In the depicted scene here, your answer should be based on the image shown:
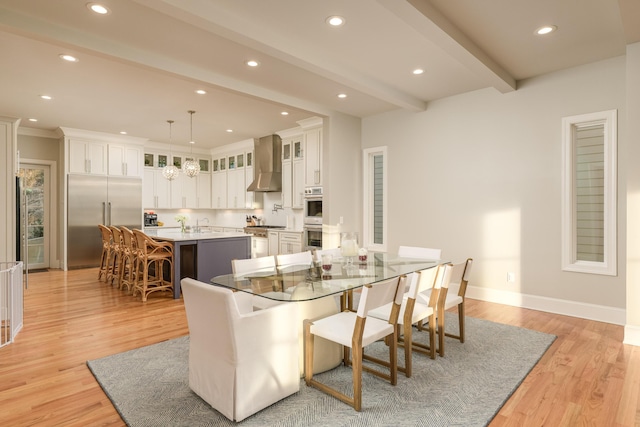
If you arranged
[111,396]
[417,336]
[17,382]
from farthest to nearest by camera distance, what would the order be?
[417,336] → [17,382] → [111,396]

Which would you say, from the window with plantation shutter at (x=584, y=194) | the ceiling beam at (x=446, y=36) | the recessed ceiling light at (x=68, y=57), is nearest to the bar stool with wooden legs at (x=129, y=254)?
the recessed ceiling light at (x=68, y=57)

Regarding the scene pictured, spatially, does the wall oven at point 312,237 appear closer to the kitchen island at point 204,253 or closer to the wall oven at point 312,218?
the wall oven at point 312,218

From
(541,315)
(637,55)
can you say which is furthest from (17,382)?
(637,55)

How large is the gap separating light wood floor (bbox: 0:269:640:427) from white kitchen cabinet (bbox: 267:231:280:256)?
8.49 feet

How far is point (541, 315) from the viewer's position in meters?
4.04

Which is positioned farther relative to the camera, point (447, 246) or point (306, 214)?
point (306, 214)

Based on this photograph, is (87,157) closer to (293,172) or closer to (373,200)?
(293,172)

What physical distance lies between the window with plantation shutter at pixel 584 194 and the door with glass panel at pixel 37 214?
8879 millimetres

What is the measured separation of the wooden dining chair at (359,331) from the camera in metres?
2.12

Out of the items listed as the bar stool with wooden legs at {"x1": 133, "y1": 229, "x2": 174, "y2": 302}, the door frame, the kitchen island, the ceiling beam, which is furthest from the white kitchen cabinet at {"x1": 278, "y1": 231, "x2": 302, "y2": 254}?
the door frame

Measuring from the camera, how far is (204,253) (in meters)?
5.15

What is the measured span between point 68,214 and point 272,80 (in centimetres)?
538

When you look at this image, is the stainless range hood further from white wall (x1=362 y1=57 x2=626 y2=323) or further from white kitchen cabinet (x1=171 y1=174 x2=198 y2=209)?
white wall (x1=362 y1=57 x2=626 y2=323)

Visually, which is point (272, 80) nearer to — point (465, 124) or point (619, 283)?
point (465, 124)
